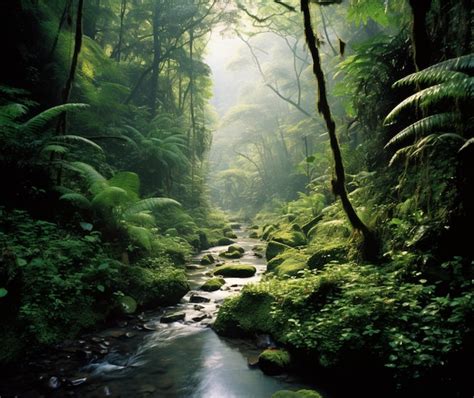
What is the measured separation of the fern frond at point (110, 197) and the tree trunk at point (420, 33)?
5531mm

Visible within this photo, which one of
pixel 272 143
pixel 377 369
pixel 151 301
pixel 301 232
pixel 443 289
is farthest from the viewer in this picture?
pixel 272 143

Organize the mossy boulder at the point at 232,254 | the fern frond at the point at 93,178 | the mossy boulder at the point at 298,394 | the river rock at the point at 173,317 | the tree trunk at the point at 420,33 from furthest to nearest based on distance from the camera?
the mossy boulder at the point at 232,254, the fern frond at the point at 93,178, the river rock at the point at 173,317, the tree trunk at the point at 420,33, the mossy boulder at the point at 298,394

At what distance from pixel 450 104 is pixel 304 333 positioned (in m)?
4.03

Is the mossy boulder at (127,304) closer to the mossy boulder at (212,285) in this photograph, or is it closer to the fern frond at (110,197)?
the mossy boulder at (212,285)

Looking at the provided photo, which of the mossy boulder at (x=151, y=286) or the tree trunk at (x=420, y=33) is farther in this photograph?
the mossy boulder at (x=151, y=286)

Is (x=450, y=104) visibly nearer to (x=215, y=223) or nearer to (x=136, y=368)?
(x=136, y=368)

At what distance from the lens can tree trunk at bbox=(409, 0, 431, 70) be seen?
→ 445 cm

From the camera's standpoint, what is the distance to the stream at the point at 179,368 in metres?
3.63

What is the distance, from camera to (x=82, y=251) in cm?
551

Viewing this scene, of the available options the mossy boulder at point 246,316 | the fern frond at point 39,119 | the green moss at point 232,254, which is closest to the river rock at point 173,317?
the mossy boulder at point 246,316

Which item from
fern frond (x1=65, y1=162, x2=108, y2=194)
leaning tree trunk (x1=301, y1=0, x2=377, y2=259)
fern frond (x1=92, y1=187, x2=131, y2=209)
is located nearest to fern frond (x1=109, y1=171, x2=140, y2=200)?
fern frond (x1=92, y1=187, x2=131, y2=209)

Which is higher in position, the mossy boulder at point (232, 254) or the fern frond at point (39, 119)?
the fern frond at point (39, 119)

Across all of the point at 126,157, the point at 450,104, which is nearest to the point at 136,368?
the point at 450,104

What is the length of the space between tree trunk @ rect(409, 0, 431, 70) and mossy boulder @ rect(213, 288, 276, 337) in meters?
4.29
